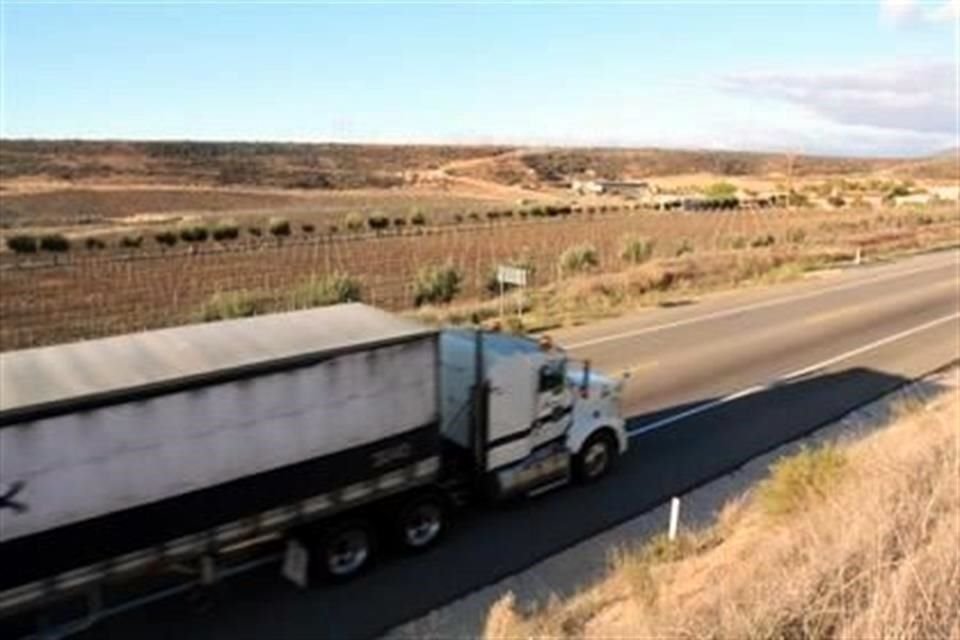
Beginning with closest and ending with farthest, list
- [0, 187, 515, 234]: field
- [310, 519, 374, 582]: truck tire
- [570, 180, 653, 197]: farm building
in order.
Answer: [310, 519, 374, 582]: truck tire → [0, 187, 515, 234]: field → [570, 180, 653, 197]: farm building

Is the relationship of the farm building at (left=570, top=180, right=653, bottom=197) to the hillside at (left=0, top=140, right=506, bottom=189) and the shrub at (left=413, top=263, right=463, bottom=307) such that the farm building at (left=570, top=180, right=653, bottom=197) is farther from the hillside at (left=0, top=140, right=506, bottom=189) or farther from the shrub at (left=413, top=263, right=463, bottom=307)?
the shrub at (left=413, top=263, right=463, bottom=307)

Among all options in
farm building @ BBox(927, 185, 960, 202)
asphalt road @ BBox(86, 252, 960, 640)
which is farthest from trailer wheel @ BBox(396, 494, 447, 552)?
farm building @ BBox(927, 185, 960, 202)

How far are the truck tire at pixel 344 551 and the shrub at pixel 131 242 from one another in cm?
5323

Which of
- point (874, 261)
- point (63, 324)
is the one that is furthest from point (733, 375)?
point (874, 261)

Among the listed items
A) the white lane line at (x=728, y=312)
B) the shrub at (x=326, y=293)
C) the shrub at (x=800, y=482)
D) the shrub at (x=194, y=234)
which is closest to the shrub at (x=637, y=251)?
the white lane line at (x=728, y=312)

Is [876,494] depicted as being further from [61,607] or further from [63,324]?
[63,324]

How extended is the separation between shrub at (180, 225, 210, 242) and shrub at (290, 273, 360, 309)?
35.5 m

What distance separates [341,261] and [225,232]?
2290 cm

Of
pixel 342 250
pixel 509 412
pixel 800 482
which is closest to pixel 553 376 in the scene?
pixel 509 412

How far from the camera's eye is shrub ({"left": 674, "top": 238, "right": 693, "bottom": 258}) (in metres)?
49.5

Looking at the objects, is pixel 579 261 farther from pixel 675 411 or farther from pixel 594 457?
pixel 594 457

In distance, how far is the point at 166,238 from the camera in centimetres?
6656

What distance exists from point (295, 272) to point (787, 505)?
3384 centimetres

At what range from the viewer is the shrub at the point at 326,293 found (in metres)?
31.0
